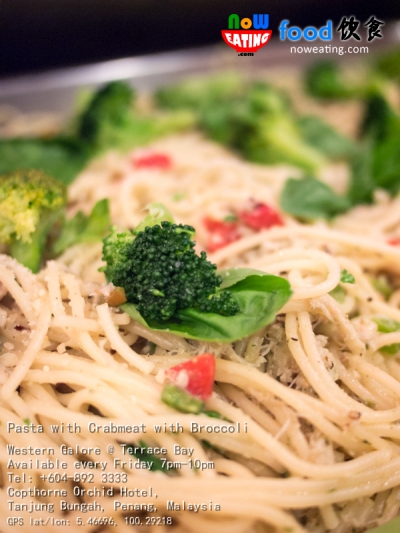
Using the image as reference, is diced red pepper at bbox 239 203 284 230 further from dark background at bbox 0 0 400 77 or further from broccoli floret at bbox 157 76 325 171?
dark background at bbox 0 0 400 77

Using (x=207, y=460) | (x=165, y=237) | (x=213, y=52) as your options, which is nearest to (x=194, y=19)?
(x=213, y=52)

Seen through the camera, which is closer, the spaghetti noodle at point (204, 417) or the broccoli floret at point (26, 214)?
the spaghetti noodle at point (204, 417)

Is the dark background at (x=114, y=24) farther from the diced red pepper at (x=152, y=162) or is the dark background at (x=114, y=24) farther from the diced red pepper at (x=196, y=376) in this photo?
the diced red pepper at (x=196, y=376)

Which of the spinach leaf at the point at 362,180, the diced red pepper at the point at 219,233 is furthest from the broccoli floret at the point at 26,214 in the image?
the spinach leaf at the point at 362,180

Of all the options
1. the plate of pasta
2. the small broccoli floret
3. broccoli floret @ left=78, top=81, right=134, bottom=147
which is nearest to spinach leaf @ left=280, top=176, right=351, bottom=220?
the plate of pasta

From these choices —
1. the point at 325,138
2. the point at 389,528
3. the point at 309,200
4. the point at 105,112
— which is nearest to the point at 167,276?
the point at 389,528

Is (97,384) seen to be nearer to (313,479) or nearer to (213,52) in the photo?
(313,479)
